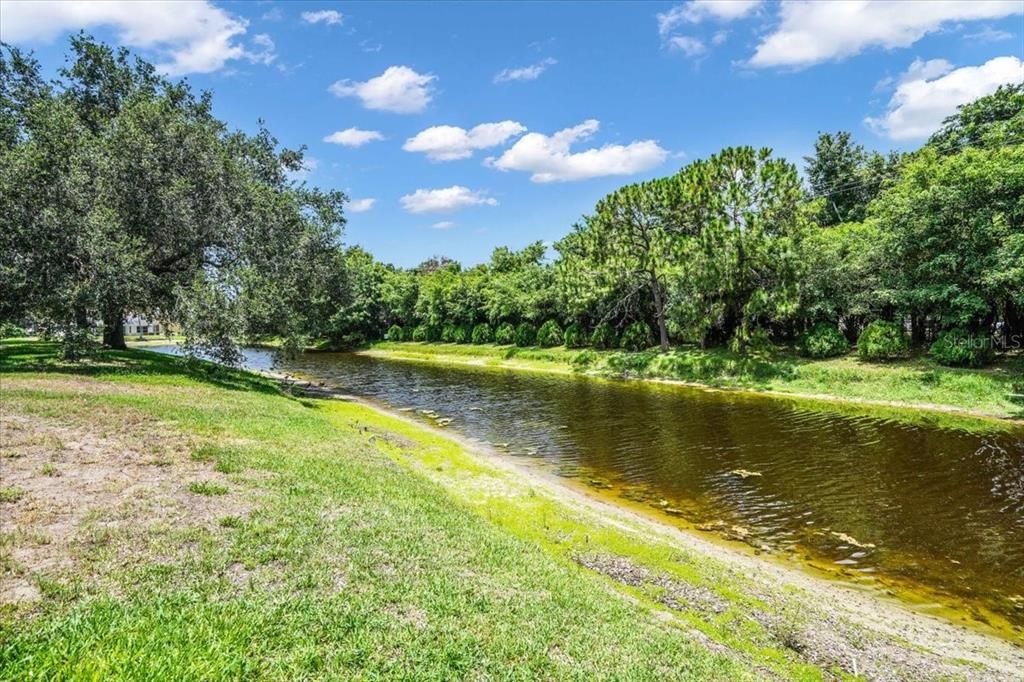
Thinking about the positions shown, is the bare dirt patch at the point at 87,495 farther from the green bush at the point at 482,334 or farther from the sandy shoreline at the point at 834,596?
the green bush at the point at 482,334

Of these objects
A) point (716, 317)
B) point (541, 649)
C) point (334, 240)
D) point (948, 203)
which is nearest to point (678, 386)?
point (716, 317)

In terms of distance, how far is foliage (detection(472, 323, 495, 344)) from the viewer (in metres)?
73.2

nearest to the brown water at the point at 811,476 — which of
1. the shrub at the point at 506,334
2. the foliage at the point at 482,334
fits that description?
the shrub at the point at 506,334

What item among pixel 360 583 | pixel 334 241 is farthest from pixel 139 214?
pixel 360 583

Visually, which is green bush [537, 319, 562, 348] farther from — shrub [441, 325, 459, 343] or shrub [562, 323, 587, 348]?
shrub [441, 325, 459, 343]

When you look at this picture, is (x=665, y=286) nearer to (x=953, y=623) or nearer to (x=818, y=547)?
(x=818, y=547)

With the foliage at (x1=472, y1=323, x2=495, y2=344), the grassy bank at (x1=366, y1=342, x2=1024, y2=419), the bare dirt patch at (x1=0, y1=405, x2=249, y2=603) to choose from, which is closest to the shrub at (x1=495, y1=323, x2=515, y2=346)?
the foliage at (x1=472, y1=323, x2=495, y2=344)

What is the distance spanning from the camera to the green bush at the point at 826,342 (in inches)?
1580

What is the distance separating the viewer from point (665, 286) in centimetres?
5216

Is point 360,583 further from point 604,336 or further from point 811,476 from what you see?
point 604,336

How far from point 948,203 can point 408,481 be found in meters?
35.5

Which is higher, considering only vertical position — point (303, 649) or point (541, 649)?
point (303, 649)

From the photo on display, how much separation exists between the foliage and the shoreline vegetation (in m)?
56.0

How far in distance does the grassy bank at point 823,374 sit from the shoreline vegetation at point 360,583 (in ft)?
80.6
